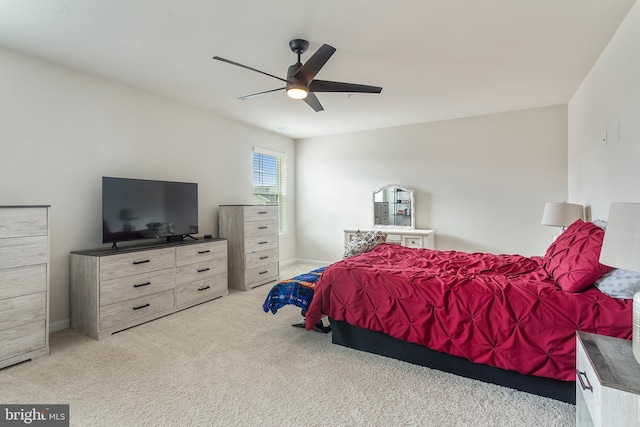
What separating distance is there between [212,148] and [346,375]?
12.1 ft

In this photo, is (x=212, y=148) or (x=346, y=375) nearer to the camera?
(x=346, y=375)

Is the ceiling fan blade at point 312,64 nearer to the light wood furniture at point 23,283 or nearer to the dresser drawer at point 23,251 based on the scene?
the light wood furniture at point 23,283

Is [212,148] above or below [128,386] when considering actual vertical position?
above

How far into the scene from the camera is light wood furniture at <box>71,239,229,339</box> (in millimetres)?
2887

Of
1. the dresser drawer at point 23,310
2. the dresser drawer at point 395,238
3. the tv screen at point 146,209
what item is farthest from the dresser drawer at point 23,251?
the dresser drawer at point 395,238

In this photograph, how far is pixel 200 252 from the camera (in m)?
3.86

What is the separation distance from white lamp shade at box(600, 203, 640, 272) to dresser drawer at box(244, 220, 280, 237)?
3.90 metres

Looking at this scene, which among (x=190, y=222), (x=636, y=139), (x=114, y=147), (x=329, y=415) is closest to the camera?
(x=329, y=415)

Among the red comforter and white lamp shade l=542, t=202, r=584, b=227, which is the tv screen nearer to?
the red comforter

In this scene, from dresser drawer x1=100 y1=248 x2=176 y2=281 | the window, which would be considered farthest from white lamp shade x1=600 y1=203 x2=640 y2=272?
the window

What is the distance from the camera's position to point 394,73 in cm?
324

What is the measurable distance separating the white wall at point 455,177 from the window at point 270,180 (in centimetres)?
48

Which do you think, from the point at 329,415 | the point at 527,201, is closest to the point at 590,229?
the point at 329,415

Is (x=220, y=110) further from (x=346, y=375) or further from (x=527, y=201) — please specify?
(x=527, y=201)
